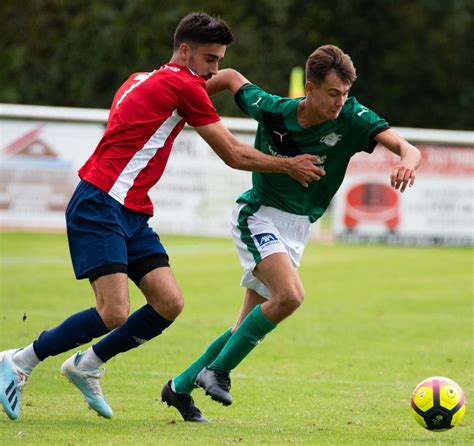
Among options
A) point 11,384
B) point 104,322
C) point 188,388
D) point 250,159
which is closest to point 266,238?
point 250,159

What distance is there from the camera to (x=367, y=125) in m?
6.97

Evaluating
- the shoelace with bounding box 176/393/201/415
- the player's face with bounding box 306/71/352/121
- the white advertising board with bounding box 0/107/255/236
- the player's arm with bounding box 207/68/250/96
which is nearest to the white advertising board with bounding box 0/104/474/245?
the white advertising board with bounding box 0/107/255/236

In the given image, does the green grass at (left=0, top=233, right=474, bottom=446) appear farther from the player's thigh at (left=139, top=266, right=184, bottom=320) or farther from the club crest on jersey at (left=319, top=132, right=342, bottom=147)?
the club crest on jersey at (left=319, top=132, right=342, bottom=147)

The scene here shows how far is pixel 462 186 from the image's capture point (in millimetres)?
24641

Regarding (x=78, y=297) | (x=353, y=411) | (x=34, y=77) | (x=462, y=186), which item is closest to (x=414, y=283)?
(x=78, y=297)

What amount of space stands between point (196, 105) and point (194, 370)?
1621mm

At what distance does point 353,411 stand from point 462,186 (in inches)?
706

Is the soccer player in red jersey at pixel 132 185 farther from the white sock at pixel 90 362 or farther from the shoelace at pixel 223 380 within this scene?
the shoelace at pixel 223 380

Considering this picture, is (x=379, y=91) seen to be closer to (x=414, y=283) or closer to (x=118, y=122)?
(x=414, y=283)

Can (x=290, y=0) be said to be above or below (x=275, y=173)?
below

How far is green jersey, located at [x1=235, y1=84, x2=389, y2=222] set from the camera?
701 centimetres

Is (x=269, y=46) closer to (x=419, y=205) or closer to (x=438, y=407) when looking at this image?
(x=419, y=205)

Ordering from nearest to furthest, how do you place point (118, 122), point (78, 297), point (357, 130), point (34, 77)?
1. point (118, 122)
2. point (357, 130)
3. point (78, 297)
4. point (34, 77)

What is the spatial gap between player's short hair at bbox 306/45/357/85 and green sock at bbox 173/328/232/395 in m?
Result: 1.65
